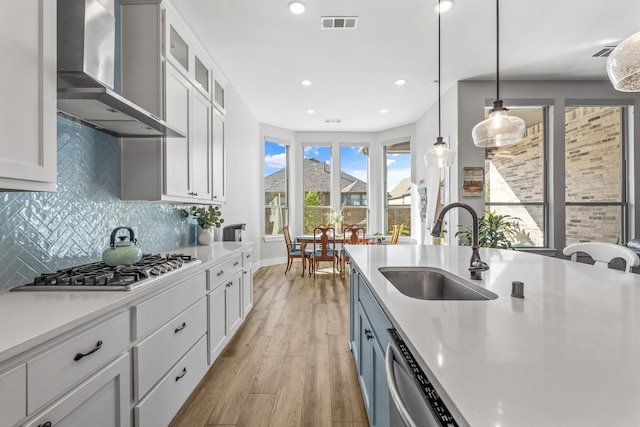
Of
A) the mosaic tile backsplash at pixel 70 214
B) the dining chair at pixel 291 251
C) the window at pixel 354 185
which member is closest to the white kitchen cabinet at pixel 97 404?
the mosaic tile backsplash at pixel 70 214

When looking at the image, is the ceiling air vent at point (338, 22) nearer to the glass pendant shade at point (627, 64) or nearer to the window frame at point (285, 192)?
the glass pendant shade at point (627, 64)

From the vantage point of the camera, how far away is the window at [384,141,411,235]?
679cm

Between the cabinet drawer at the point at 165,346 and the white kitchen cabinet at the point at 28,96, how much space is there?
0.81 meters

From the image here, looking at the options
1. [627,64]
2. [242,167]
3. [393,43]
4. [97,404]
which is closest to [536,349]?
[627,64]

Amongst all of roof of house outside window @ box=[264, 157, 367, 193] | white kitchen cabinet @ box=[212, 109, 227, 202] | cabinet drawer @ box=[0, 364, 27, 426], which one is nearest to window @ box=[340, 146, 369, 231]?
roof of house outside window @ box=[264, 157, 367, 193]

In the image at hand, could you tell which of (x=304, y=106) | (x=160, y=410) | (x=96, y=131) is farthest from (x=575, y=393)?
(x=304, y=106)

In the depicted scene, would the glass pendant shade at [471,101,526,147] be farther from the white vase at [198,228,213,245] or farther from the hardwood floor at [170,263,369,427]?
the white vase at [198,228,213,245]

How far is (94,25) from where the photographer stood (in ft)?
4.99

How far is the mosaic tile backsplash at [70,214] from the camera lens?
1400 millimetres

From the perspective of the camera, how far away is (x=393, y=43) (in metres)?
3.30

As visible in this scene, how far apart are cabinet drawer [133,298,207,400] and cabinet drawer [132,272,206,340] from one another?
0.04m

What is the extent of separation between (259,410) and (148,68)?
7.81 ft

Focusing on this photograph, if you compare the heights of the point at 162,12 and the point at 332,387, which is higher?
the point at 162,12

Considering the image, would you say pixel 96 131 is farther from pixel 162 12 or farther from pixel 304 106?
pixel 304 106
